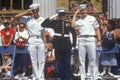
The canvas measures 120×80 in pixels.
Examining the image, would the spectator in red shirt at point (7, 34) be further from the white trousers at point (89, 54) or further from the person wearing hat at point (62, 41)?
the white trousers at point (89, 54)

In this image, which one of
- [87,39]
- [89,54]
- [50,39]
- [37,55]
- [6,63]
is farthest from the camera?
[6,63]

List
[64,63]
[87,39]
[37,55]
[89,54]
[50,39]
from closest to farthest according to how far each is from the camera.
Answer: [64,63] < [87,39] < [89,54] < [37,55] < [50,39]

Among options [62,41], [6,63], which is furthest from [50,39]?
[62,41]

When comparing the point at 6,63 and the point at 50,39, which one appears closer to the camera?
the point at 50,39

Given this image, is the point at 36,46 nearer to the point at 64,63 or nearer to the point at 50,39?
the point at 64,63

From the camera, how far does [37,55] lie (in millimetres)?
13609

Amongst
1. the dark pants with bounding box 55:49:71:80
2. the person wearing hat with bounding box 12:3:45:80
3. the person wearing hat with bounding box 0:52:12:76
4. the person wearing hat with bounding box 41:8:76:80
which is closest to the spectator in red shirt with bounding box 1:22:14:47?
the person wearing hat with bounding box 0:52:12:76

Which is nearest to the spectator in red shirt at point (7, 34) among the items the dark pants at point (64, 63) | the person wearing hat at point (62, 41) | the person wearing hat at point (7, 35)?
the person wearing hat at point (7, 35)

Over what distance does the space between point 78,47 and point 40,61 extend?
109 cm

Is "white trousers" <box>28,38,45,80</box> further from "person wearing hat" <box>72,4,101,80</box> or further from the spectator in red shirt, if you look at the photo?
the spectator in red shirt

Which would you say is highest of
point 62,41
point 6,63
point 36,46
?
point 62,41

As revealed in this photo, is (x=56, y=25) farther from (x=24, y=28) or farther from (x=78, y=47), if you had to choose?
(x=24, y=28)

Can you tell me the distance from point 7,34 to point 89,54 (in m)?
2.81

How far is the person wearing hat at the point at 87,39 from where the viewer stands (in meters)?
13.3
